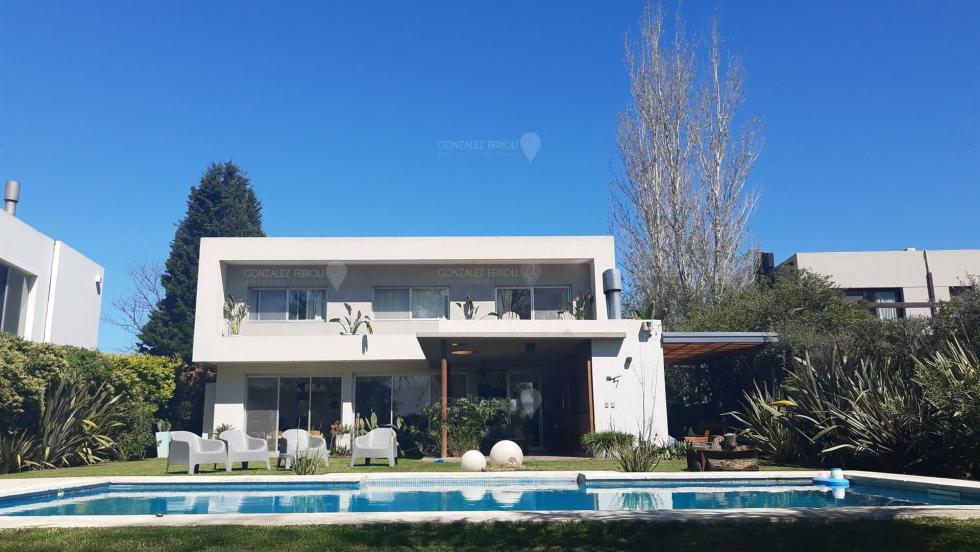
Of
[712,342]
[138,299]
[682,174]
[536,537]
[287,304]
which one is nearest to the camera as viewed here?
[536,537]

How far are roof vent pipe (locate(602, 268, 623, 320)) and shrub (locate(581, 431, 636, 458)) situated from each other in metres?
3.92

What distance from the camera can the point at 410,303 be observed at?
22.1 metres

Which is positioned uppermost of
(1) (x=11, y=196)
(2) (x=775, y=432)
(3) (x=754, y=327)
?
(1) (x=11, y=196)

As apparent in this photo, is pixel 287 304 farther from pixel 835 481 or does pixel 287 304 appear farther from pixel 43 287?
pixel 835 481

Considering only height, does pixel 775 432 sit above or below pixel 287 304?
below

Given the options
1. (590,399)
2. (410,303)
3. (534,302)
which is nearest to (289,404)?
(410,303)

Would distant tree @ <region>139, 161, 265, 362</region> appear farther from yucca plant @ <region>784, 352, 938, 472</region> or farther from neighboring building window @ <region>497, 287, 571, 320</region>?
yucca plant @ <region>784, 352, 938, 472</region>

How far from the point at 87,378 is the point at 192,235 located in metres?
23.7

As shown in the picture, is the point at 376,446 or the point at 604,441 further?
the point at 604,441

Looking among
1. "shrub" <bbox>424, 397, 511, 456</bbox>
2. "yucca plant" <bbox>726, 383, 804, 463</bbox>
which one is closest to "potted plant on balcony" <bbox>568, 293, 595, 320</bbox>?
"shrub" <bbox>424, 397, 511, 456</bbox>

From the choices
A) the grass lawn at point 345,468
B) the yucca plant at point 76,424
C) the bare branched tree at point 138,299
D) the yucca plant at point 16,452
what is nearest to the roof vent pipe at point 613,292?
the grass lawn at point 345,468

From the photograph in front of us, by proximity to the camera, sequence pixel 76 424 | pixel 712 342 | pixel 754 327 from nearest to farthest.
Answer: pixel 76 424 < pixel 712 342 < pixel 754 327

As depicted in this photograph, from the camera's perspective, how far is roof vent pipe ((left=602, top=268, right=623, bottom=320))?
1944 cm

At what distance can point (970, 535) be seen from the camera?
5.62 meters
